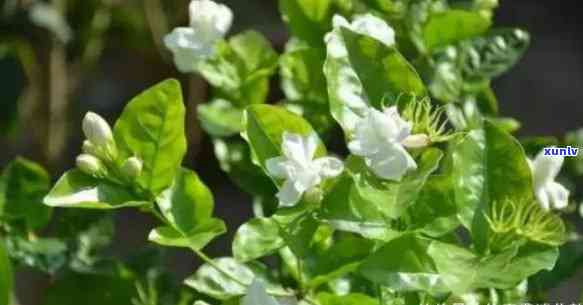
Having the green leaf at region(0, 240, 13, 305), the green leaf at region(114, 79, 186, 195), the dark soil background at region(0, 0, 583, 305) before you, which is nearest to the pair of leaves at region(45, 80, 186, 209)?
the green leaf at region(114, 79, 186, 195)

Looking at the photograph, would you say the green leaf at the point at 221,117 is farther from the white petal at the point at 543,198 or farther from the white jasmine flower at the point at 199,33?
the white petal at the point at 543,198

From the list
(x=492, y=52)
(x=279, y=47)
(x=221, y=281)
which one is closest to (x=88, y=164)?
(x=221, y=281)

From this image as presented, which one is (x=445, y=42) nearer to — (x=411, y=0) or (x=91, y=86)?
(x=411, y=0)

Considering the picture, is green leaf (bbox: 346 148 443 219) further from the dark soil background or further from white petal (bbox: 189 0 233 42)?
the dark soil background

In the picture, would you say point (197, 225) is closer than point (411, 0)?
Yes

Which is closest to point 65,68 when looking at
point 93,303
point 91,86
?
point 91,86

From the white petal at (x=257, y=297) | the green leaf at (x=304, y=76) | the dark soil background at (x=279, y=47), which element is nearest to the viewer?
the white petal at (x=257, y=297)

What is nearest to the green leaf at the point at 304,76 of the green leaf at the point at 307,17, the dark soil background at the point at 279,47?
the green leaf at the point at 307,17
